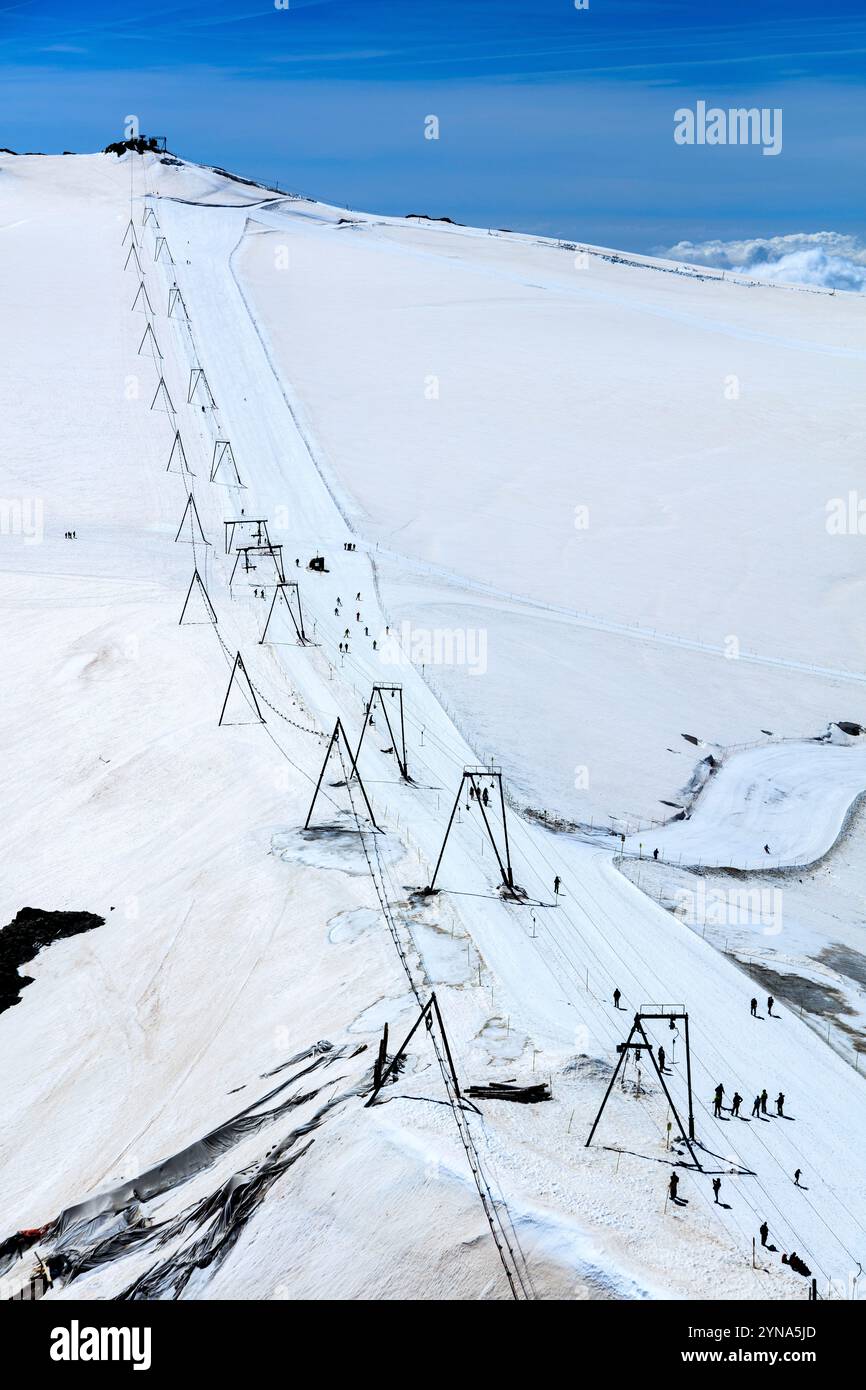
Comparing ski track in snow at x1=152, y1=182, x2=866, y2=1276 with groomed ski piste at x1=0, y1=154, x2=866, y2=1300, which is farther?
ski track in snow at x1=152, y1=182, x2=866, y2=1276

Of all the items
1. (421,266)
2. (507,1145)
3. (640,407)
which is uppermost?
(421,266)

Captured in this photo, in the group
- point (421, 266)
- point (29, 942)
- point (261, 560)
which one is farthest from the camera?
point (421, 266)

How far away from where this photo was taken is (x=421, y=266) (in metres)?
144

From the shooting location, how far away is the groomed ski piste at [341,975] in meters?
21.6

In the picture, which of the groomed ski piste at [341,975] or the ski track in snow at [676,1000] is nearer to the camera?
the groomed ski piste at [341,975]

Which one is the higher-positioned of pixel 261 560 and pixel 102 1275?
pixel 261 560

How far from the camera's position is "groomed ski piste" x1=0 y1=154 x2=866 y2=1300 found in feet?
70.8

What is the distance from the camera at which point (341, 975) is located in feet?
101

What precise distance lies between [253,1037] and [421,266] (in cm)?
12876

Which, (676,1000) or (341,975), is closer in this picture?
(341,975)

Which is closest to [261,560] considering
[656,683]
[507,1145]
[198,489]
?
[198,489]

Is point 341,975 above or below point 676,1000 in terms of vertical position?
above
